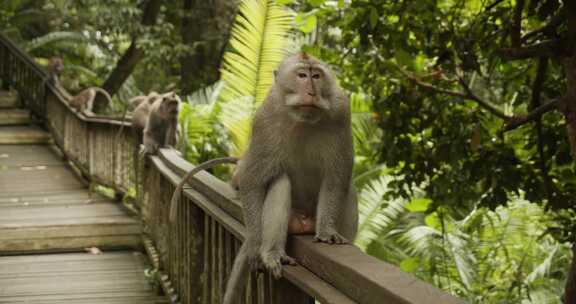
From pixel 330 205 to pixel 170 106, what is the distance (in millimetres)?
6065

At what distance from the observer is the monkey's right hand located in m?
3.14

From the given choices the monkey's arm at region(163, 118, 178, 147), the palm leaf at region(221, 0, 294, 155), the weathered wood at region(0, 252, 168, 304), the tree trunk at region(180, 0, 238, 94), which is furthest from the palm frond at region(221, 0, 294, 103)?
the tree trunk at region(180, 0, 238, 94)

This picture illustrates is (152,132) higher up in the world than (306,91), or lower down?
lower down

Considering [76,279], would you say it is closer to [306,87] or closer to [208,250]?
[208,250]

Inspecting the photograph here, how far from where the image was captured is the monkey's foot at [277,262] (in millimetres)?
3104

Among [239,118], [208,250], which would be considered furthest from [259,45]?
[208,250]

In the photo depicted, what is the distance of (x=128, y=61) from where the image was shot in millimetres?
15547

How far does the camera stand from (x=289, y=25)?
10.4 m

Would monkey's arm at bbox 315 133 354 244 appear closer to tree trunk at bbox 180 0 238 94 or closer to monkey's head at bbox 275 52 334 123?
monkey's head at bbox 275 52 334 123

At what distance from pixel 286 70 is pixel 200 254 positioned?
1869 mm

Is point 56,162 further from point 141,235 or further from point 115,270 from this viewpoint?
point 115,270

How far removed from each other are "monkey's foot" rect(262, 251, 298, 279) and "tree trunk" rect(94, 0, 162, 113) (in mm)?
12310

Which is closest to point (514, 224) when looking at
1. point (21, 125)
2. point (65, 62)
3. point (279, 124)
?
point (279, 124)

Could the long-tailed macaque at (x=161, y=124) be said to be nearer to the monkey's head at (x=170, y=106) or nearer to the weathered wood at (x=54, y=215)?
the monkey's head at (x=170, y=106)
